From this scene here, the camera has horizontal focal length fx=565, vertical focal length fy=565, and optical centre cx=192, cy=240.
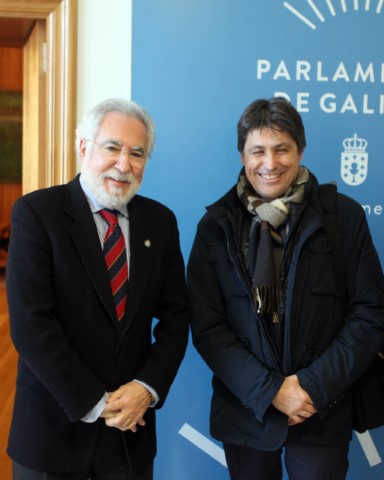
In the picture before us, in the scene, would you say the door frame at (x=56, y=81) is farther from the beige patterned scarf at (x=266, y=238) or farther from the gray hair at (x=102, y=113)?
the beige patterned scarf at (x=266, y=238)

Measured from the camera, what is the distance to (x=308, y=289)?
169 centimetres

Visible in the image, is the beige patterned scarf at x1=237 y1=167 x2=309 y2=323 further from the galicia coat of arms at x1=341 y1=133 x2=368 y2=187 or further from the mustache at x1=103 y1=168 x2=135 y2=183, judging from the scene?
the galicia coat of arms at x1=341 y1=133 x2=368 y2=187

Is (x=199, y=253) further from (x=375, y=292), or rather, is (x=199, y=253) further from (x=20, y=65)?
(x=20, y=65)

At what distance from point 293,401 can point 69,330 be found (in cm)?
68

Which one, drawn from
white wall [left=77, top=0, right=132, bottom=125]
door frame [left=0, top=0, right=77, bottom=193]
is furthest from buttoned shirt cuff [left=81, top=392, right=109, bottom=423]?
white wall [left=77, top=0, right=132, bottom=125]

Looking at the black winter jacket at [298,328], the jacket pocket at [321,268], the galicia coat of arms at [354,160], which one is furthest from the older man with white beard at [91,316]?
the galicia coat of arms at [354,160]

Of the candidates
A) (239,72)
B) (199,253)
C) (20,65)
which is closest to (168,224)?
(199,253)

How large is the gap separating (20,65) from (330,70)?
295 inches

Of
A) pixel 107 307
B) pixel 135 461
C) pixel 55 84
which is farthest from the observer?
pixel 55 84

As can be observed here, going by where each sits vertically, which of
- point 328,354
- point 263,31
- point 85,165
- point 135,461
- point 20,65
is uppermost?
point 20,65

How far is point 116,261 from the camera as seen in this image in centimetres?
157

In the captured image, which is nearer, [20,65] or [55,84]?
[55,84]

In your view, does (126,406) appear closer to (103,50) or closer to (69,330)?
(69,330)

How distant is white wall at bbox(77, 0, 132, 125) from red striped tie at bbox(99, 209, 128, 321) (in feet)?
3.07
